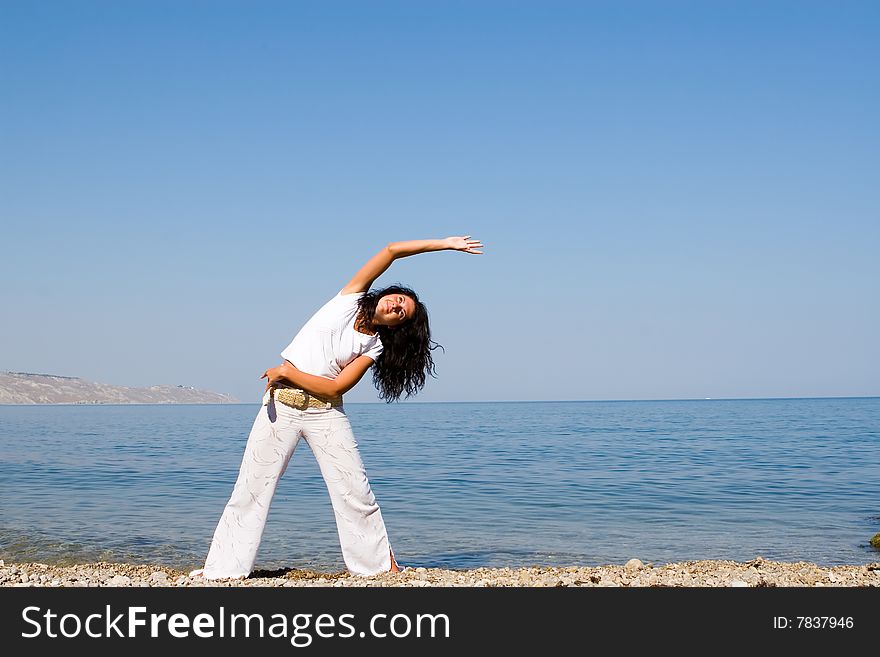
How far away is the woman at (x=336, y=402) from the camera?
5863 millimetres

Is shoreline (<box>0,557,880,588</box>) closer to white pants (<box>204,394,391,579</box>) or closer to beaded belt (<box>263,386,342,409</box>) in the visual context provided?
white pants (<box>204,394,391,579</box>)

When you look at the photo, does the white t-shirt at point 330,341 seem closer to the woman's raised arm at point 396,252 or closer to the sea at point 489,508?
the woman's raised arm at point 396,252

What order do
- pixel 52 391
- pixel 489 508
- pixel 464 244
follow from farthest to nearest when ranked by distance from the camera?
pixel 52 391
pixel 489 508
pixel 464 244

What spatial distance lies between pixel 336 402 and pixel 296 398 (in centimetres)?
30

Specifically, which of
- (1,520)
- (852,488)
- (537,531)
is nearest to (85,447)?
(1,520)

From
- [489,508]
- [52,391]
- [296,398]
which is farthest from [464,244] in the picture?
[52,391]

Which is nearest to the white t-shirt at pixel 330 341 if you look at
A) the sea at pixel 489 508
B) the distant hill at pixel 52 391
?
the sea at pixel 489 508

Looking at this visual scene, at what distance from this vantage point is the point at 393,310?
19.4 ft

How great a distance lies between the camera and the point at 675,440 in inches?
1292

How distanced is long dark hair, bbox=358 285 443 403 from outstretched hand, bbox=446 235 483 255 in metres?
0.59

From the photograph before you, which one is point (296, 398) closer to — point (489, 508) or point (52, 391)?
point (489, 508)

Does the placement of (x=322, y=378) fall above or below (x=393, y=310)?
below
